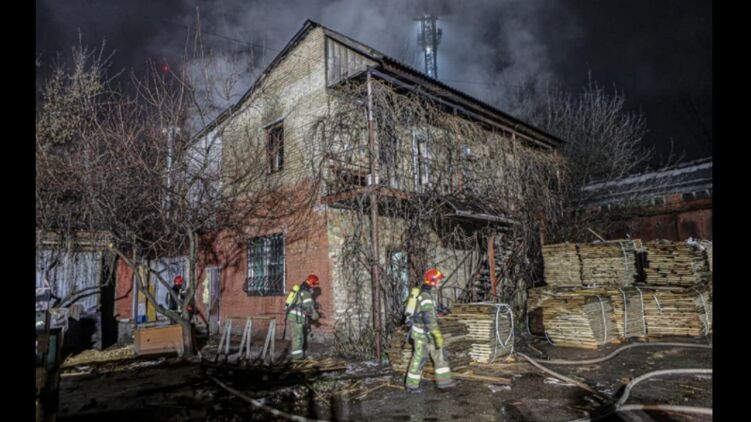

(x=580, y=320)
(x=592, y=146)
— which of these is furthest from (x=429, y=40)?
(x=580, y=320)

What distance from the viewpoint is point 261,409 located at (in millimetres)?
6926

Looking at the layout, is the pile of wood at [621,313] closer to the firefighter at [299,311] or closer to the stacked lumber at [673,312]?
the stacked lumber at [673,312]

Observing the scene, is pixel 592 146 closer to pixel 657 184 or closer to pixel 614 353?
pixel 657 184

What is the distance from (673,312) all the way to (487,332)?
5957mm

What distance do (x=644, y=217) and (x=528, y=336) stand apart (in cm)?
1263

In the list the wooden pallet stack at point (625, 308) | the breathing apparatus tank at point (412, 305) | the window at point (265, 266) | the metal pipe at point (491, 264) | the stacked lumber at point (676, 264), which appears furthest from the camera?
the window at point (265, 266)

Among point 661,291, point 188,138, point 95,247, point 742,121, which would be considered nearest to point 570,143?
point 661,291

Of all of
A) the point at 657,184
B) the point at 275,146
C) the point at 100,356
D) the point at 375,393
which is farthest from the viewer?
the point at 657,184

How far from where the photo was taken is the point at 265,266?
14.2 meters

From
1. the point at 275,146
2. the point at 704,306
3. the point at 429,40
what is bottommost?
the point at 704,306

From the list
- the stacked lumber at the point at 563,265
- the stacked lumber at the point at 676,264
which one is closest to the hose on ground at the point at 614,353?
the stacked lumber at the point at 676,264

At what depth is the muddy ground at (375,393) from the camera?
6.72m

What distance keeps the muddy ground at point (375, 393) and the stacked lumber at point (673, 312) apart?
67.0 inches
